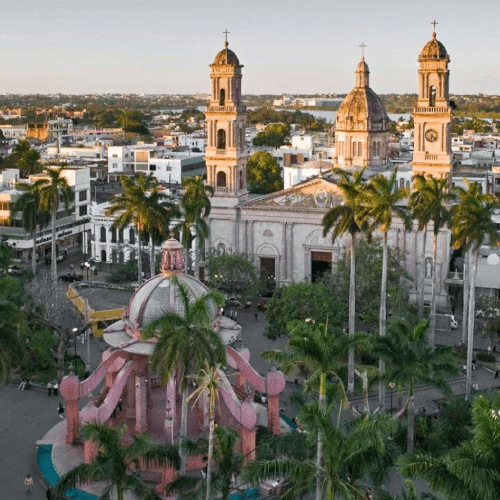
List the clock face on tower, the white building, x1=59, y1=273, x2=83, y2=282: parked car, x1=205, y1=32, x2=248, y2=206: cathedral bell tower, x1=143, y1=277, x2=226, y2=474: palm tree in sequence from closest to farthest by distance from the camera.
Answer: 1. x1=143, y1=277, x2=226, y2=474: palm tree
2. the clock face on tower
3. x1=205, y1=32, x2=248, y2=206: cathedral bell tower
4. x1=59, y1=273, x2=83, y2=282: parked car
5. the white building

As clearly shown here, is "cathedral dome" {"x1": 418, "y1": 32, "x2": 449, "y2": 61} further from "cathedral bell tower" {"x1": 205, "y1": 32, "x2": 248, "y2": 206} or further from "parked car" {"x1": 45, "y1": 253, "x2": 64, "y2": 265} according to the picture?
"parked car" {"x1": 45, "y1": 253, "x2": 64, "y2": 265}

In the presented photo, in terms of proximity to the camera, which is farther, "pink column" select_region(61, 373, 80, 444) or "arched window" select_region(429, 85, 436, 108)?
"arched window" select_region(429, 85, 436, 108)

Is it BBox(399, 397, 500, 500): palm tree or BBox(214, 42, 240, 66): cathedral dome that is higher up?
BBox(214, 42, 240, 66): cathedral dome

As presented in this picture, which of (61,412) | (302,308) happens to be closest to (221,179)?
(302,308)

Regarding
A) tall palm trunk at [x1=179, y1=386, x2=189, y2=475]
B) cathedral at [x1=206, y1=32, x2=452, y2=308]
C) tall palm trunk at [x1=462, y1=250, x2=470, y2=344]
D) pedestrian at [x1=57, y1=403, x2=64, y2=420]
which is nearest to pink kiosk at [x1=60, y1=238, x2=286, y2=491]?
tall palm trunk at [x1=179, y1=386, x2=189, y2=475]

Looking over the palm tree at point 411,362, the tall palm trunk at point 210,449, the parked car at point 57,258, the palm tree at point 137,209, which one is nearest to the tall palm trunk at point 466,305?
the palm tree at point 411,362

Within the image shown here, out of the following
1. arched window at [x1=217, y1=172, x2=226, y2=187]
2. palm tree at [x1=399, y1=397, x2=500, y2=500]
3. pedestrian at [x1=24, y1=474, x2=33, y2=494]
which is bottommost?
pedestrian at [x1=24, y1=474, x2=33, y2=494]
